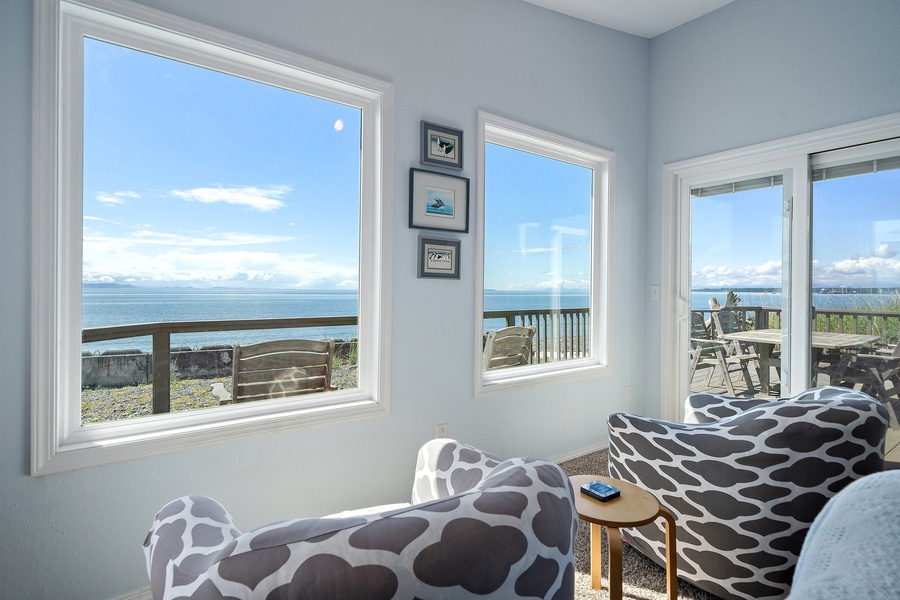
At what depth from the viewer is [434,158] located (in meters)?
2.55

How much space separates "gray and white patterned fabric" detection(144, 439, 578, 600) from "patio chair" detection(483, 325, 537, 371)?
2.08m

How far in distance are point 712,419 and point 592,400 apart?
55.3 inches

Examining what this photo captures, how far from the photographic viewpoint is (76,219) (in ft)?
5.73

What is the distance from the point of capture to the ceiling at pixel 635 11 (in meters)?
3.11

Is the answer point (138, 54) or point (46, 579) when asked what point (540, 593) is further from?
point (138, 54)

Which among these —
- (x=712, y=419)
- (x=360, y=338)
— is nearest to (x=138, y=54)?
(x=360, y=338)

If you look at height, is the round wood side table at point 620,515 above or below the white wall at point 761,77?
below

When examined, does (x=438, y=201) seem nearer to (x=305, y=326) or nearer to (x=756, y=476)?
(x=305, y=326)

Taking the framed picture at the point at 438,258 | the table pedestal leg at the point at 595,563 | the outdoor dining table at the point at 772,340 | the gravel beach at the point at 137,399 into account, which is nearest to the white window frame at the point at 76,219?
the gravel beach at the point at 137,399

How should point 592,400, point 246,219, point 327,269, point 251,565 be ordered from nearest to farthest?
point 251,565
point 246,219
point 327,269
point 592,400

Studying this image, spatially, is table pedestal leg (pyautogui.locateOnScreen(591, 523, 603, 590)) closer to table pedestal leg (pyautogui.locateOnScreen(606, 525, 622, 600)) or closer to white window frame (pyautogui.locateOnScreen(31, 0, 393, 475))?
table pedestal leg (pyautogui.locateOnScreen(606, 525, 622, 600))

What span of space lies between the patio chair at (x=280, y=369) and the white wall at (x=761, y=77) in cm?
265

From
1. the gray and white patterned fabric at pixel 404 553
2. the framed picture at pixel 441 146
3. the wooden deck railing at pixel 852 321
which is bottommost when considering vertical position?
the gray and white patterned fabric at pixel 404 553

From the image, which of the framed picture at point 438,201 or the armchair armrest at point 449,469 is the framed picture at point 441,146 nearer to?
the framed picture at point 438,201
